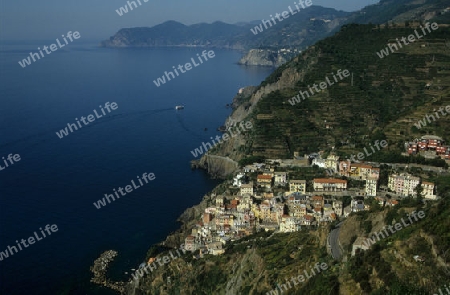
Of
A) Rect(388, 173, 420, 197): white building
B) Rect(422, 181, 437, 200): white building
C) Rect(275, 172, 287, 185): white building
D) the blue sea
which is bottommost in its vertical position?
Rect(422, 181, 437, 200): white building

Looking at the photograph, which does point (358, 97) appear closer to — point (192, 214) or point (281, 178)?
point (281, 178)

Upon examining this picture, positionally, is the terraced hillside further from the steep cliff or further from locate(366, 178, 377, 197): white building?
the steep cliff

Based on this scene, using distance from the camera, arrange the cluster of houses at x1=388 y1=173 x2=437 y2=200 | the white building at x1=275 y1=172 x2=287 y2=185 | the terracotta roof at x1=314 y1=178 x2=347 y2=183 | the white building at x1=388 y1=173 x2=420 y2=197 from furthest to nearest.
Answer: the white building at x1=275 y1=172 x2=287 y2=185 < the terracotta roof at x1=314 y1=178 x2=347 y2=183 < the white building at x1=388 y1=173 x2=420 y2=197 < the cluster of houses at x1=388 y1=173 x2=437 y2=200

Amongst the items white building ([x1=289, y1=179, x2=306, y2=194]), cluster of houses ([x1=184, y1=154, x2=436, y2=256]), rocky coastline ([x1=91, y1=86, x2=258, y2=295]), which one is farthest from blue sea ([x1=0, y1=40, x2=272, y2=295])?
white building ([x1=289, y1=179, x2=306, y2=194])

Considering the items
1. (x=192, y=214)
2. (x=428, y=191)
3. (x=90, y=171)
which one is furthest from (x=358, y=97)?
(x=90, y=171)

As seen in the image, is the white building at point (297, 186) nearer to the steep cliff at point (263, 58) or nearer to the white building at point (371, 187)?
the white building at point (371, 187)

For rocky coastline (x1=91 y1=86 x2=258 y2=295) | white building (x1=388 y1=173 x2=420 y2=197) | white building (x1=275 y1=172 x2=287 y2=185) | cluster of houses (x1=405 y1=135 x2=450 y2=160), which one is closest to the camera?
rocky coastline (x1=91 y1=86 x2=258 y2=295)
